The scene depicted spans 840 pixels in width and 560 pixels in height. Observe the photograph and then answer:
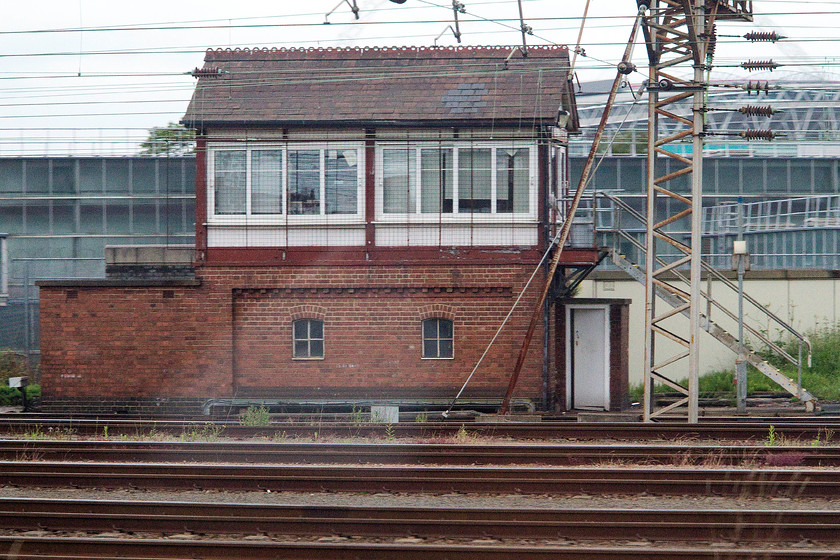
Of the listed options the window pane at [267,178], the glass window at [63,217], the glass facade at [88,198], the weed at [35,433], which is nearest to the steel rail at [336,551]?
the weed at [35,433]

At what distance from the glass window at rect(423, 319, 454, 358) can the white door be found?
268 centimetres

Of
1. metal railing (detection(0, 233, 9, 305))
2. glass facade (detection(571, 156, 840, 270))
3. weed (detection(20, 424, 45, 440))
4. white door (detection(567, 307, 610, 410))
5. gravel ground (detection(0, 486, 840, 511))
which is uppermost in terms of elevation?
glass facade (detection(571, 156, 840, 270))

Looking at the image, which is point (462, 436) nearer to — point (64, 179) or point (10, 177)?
point (64, 179)

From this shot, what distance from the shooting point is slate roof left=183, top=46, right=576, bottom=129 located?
18172mm

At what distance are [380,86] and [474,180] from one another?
2.80 metres

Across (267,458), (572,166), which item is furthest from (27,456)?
(572,166)

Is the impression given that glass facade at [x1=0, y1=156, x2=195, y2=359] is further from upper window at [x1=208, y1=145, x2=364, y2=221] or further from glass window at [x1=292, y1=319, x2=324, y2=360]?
glass window at [x1=292, y1=319, x2=324, y2=360]

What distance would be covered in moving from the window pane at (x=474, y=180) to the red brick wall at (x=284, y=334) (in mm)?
1286

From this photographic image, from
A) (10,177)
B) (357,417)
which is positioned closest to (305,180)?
(357,417)

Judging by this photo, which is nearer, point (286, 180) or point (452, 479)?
point (452, 479)

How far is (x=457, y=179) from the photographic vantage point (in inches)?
722

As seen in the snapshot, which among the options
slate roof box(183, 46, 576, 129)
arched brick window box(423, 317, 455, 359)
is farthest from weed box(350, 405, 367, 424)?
slate roof box(183, 46, 576, 129)

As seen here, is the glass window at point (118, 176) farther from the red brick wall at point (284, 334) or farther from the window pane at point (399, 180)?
the window pane at point (399, 180)

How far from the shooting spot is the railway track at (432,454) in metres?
12.1
